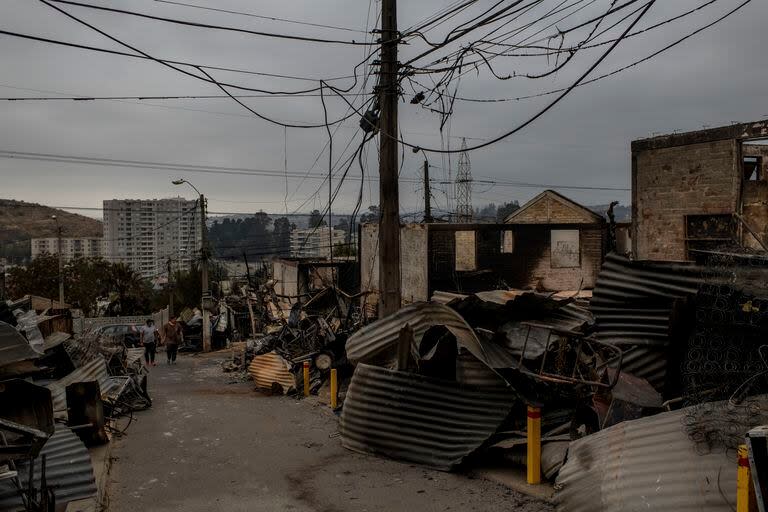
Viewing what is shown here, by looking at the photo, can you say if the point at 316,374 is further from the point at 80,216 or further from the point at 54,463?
the point at 80,216

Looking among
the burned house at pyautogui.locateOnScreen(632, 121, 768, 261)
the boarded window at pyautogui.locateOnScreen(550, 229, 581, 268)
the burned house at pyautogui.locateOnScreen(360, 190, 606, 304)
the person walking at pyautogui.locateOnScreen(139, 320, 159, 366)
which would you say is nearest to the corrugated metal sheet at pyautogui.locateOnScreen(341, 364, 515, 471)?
the burned house at pyautogui.locateOnScreen(632, 121, 768, 261)

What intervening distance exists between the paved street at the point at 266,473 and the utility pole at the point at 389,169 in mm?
2601

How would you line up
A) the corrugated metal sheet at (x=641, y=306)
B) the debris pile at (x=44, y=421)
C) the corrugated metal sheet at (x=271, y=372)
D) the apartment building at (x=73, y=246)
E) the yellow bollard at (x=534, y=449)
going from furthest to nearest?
the apartment building at (x=73, y=246), the corrugated metal sheet at (x=271, y=372), the corrugated metal sheet at (x=641, y=306), the yellow bollard at (x=534, y=449), the debris pile at (x=44, y=421)

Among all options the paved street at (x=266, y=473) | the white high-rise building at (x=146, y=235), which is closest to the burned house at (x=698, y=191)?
the paved street at (x=266, y=473)

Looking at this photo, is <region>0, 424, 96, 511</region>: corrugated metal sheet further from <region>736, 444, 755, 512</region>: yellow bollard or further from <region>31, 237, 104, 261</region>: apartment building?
<region>31, 237, 104, 261</region>: apartment building

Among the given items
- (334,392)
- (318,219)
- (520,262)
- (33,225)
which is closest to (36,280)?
(520,262)

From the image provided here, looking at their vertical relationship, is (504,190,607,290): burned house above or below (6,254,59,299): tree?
above

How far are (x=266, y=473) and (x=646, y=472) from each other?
Answer: 16.2 ft

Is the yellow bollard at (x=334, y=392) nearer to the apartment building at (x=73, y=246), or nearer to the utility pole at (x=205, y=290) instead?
the utility pole at (x=205, y=290)

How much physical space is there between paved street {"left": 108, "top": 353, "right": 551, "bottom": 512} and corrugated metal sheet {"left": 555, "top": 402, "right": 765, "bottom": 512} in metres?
0.82

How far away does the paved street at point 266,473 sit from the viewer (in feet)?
25.1

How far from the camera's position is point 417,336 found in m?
9.73

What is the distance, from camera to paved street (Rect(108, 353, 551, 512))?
765 centimetres

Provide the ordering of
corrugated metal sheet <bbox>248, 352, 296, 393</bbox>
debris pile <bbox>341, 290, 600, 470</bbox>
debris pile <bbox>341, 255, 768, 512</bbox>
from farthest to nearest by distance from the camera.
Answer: corrugated metal sheet <bbox>248, 352, 296, 393</bbox>, debris pile <bbox>341, 290, 600, 470</bbox>, debris pile <bbox>341, 255, 768, 512</bbox>
